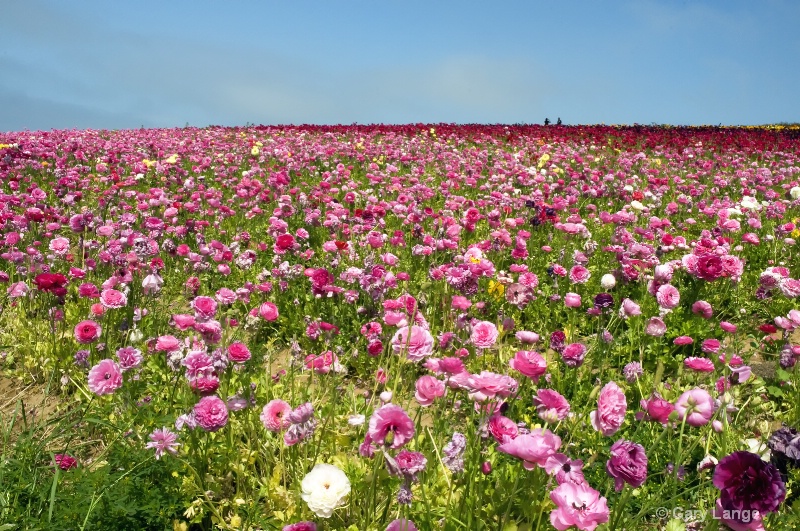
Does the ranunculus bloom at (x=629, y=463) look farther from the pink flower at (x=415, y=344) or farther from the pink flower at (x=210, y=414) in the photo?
the pink flower at (x=210, y=414)

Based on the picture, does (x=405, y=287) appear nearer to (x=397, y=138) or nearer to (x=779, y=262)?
(x=779, y=262)

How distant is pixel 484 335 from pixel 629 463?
0.88 metres

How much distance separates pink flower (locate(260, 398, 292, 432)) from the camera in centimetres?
200

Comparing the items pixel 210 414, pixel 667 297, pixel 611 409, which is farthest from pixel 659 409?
pixel 667 297

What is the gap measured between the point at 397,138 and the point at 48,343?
13.6m

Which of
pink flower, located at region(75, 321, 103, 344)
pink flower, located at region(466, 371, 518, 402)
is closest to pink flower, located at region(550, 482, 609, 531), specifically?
pink flower, located at region(466, 371, 518, 402)

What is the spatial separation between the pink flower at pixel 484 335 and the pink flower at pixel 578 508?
0.79 m

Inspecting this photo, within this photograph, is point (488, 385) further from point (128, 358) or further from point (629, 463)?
point (128, 358)

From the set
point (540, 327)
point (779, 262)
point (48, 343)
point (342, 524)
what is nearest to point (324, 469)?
point (342, 524)

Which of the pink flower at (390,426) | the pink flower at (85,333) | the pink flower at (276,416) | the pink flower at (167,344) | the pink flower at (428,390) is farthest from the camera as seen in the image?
the pink flower at (85,333)

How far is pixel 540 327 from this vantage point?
4.27 m

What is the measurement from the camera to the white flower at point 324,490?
162 cm

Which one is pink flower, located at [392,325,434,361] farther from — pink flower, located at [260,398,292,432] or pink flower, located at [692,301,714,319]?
pink flower, located at [692,301,714,319]

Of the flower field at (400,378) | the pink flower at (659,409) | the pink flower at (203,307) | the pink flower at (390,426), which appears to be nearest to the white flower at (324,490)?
the flower field at (400,378)
